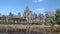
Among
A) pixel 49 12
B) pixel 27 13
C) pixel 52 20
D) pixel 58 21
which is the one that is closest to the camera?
pixel 58 21

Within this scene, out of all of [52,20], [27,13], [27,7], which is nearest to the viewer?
[52,20]

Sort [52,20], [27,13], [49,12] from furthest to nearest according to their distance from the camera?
1. [27,13]
2. [49,12]
3. [52,20]

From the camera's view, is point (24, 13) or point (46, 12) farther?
point (24, 13)

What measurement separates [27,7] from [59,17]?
45693 mm

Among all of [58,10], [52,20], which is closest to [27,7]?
[52,20]

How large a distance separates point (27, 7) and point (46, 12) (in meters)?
18.7

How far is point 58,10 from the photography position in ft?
206

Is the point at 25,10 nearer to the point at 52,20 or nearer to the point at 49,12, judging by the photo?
the point at 49,12

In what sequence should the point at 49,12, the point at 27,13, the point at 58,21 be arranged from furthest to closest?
the point at 27,13, the point at 49,12, the point at 58,21

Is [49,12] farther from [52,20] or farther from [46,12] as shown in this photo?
[52,20]

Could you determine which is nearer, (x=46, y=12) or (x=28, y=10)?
(x=46, y=12)

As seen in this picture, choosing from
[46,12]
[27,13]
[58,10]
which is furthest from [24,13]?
[58,10]

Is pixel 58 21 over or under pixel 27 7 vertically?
under

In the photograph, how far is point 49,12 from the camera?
289 feet
